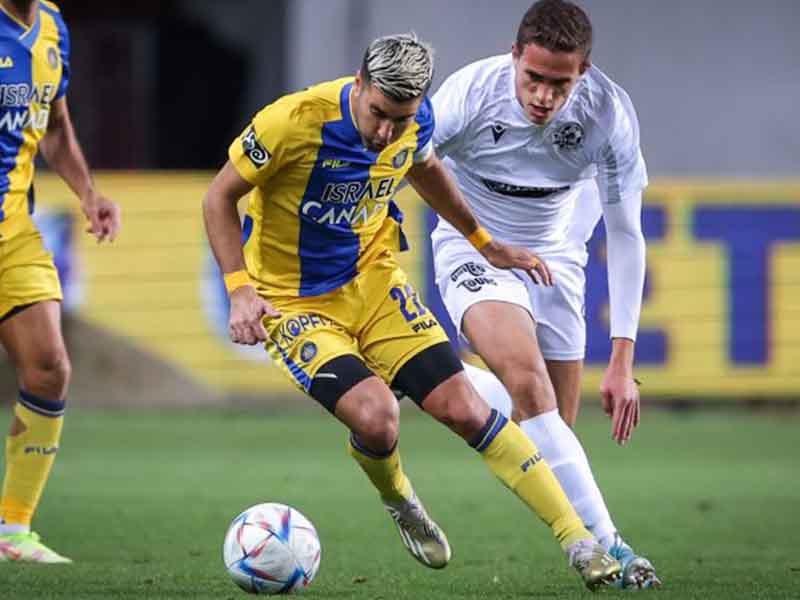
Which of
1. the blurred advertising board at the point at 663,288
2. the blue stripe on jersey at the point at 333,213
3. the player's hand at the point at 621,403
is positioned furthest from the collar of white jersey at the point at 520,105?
the blurred advertising board at the point at 663,288

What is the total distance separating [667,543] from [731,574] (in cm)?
121

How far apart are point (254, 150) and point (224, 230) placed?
29 centimetres

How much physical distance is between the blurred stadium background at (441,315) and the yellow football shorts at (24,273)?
1.05 metres

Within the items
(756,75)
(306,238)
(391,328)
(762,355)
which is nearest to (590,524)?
(391,328)

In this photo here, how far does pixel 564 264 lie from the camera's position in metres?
7.06

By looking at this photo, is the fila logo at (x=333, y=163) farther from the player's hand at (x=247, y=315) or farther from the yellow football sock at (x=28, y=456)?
the yellow football sock at (x=28, y=456)

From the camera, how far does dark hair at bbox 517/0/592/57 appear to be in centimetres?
613

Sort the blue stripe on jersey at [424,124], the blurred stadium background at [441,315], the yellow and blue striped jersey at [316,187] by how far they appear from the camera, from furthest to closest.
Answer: the blurred stadium background at [441,315], the blue stripe on jersey at [424,124], the yellow and blue striped jersey at [316,187]

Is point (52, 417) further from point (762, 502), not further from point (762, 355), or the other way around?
point (762, 355)

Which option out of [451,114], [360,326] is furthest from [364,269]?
[451,114]

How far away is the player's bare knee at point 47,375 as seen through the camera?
22.4 feet

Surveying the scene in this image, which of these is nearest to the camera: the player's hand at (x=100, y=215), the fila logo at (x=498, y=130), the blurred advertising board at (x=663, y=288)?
the fila logo at (x=498, y=130)

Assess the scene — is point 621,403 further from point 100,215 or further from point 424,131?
point 100,215

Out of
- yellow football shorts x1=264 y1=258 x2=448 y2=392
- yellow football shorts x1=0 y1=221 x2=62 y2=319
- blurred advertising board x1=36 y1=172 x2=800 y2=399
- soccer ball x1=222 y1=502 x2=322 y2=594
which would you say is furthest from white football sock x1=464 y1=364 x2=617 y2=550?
blurred advertising board x1=36 y1=172 x2=800 y2=399
